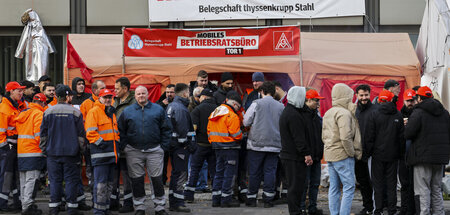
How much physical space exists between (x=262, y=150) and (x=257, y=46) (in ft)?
11.2

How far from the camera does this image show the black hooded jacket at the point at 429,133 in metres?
9.12

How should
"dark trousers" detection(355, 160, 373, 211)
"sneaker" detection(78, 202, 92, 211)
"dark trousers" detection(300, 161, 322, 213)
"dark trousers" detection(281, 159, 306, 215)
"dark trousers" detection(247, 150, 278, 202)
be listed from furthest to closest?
"dark trousers" detection(247, 150, 278, 202), "sneaker" detection(78, 202, 92, 211), "dark trousers" detection(355, 160, 373, 211), "dark trousers" detection(300, 161, 322, 213), "dark trousers" detection(281, 159, 306, 215)

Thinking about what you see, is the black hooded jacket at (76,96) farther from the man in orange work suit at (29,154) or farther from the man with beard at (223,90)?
the man with beard at (223,90)

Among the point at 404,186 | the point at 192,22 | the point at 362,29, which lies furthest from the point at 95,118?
the point at 362,29

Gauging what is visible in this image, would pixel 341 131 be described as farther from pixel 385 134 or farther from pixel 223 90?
pixel 223 90

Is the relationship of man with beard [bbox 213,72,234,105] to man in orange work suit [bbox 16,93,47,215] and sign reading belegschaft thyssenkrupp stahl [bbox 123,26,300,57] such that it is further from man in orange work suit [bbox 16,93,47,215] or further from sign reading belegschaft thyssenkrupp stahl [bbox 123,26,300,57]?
man in orange work suit [bbox 16,93,47,215]

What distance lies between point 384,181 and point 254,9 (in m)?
7.26

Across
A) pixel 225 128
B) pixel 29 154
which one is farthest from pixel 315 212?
pixel 29 154

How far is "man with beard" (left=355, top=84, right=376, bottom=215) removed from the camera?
9867 mm

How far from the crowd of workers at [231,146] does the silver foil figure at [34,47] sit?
4514 mm

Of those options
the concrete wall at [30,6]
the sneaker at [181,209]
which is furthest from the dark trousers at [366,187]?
the concrete wall at [30,6]

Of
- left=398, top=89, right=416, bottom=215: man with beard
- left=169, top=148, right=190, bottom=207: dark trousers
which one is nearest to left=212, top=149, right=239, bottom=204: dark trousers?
left=169, top=148, right=190, bottom=207: dark trousers

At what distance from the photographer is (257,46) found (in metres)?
13.5

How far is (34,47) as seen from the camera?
15.6 meters
